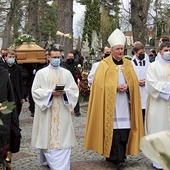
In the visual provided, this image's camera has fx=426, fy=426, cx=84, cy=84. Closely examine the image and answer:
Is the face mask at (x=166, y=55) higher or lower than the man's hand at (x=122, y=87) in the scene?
higher

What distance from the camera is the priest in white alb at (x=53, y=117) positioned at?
19.1ft

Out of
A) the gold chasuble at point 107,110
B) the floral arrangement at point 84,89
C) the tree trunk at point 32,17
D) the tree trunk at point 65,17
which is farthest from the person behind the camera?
the tree trunk at point 32,17

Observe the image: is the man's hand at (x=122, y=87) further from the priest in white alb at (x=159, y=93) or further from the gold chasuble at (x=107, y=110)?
the priest in white alb at (x=159, y=93)

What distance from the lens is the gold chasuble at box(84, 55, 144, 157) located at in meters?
6.05

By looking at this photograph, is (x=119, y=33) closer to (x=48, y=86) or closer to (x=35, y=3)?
(x=48, y=86)

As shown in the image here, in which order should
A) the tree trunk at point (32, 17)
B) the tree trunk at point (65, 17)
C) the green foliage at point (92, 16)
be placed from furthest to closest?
the green foliage at point (92, 16) < the tree trunk at point (32, 17) < the tree trunk at point (65, 17)

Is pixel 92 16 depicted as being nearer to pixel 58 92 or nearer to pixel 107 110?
pixel 107 110

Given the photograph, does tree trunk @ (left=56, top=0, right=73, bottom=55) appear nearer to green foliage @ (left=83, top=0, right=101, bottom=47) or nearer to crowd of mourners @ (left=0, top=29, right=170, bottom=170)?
crowd of mourners @ (left=0, top=29, right=170, bottom=170)

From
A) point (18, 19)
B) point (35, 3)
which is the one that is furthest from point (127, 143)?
point (18, 19)

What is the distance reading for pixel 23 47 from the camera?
38.2 ft

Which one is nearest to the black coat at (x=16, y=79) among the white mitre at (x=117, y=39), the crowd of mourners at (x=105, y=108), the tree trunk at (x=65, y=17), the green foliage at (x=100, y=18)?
the crowd of mourners at (x=105, y=108)

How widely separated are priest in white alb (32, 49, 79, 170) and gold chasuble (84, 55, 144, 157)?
0.35 meters

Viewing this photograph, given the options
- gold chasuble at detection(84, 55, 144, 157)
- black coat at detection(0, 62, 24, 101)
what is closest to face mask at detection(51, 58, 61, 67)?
gold chasuble at detection(84, 55, 144, 157)

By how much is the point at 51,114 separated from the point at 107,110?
80cm
